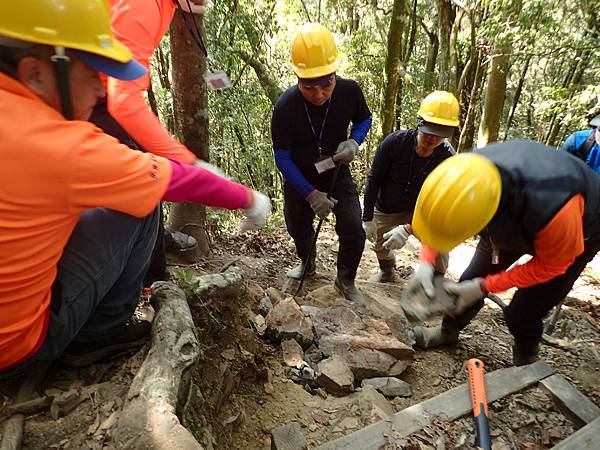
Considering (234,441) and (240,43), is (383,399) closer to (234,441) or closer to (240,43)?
(234,441)

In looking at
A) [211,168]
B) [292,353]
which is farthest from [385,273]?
[211,168]

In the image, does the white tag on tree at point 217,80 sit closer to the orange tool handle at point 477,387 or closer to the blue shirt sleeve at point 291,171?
the blue shirt sleeve at point 291,171

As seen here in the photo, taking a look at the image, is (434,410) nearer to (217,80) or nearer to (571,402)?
(571,402)

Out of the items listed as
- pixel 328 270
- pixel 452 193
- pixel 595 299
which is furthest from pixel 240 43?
pixel 595 299

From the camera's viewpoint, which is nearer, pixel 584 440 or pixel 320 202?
pixel 584 440

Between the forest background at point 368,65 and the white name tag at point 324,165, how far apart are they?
1171mm

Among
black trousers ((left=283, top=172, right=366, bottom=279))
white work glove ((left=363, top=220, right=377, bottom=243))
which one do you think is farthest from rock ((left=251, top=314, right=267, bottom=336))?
white work glove ((left=363, top=220, right=377, bottom=243))

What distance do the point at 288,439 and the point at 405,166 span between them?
9.65 ft

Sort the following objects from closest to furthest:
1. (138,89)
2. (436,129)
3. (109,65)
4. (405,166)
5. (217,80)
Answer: (109,65), (138,89), (217,80), (436,129), (405,166)

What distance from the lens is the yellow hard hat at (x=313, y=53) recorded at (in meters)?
3.41

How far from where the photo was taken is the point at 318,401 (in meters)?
2.70

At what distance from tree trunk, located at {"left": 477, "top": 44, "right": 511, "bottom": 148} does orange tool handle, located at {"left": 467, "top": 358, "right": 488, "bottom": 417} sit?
6.41 meters

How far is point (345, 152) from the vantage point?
149 inches

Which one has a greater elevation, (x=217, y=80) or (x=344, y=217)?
(x=217, y=80)
